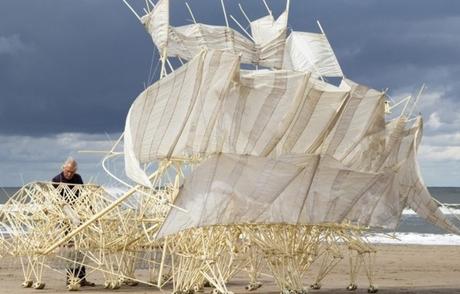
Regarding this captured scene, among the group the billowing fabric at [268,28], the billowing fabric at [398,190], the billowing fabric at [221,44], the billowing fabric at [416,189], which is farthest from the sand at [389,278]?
the billowing fabric at [268,28]

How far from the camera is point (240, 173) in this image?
48.5 feet

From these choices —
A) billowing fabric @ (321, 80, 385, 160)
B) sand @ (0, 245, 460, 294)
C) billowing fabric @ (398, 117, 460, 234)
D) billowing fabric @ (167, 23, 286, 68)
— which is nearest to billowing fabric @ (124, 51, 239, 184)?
billowing fabric @ (167, 23, 286, 68)

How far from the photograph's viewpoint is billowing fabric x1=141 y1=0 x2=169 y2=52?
16531mm

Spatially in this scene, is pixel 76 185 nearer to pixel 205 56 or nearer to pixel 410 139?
pixel 205 56

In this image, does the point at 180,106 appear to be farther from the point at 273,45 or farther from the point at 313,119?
the point at 273,45

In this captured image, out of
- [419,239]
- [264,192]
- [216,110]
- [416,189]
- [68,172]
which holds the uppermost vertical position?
[216,110]

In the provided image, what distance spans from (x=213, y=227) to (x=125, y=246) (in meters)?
2.80

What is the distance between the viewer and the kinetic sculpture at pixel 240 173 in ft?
47.5

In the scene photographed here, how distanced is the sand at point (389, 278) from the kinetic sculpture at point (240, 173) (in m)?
0.57

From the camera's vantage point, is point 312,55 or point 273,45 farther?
point 312,55

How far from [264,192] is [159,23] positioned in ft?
13.1

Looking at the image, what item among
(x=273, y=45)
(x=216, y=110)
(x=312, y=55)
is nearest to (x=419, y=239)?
(x=312, y=55)

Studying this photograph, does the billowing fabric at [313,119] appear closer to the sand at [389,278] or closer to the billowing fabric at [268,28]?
the billowing fabric at [268,28]

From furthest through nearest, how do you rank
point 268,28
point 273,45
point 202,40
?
point 268,28, point 273,45, point 202,40
